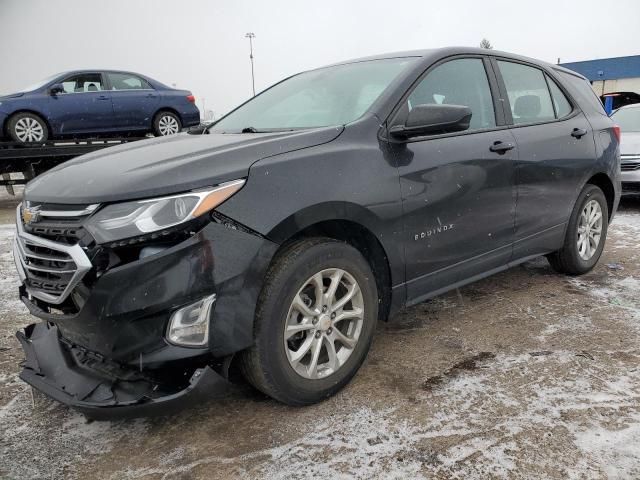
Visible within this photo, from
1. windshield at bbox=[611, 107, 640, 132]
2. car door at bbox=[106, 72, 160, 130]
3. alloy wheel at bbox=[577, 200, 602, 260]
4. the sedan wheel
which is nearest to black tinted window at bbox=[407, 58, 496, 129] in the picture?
alloy wheel at bbox=[577, 200, 602, 260]

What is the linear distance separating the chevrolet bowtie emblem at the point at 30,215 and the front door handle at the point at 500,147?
95.0 inches

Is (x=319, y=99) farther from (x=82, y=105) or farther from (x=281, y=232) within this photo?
(x=82, y=105)

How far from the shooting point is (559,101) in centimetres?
380

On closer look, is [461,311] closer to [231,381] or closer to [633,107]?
[231,381]

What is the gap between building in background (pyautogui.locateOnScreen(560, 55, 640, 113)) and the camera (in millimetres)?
26688

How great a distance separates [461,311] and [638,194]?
511 centimetres

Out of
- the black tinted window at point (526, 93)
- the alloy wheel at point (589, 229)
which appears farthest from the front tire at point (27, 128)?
the alloy wheel at point (589, 229)

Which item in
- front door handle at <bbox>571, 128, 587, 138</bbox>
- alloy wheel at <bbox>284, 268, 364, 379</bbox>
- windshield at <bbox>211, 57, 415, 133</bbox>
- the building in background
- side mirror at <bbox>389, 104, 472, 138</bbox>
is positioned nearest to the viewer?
alloy wheel at <bbox>284, 268, 364, 379</bbox>

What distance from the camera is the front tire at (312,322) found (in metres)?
2.08

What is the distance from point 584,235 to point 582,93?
115cm

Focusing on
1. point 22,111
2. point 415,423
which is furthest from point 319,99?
point 22,111

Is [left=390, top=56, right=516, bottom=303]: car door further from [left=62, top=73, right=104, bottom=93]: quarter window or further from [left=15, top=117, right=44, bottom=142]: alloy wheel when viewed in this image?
[left=15, top=117, right=44, bottom=142]: alloy wheel

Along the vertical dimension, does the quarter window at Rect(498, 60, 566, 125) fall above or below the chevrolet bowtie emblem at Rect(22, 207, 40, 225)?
above

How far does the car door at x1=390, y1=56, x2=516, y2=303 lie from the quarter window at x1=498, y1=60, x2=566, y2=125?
189 millimetres
